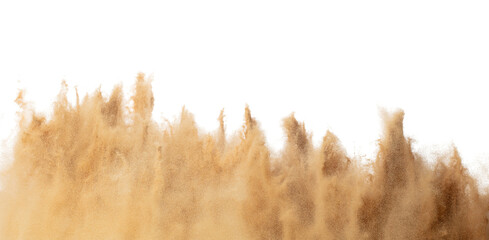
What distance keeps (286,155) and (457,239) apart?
7.00ft

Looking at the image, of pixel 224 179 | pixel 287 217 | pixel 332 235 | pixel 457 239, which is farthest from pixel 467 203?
pixel 224 179

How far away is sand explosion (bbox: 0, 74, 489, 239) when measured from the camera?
239 inches

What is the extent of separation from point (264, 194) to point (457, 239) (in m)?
2.22

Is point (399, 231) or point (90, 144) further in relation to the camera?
point (90, 144)

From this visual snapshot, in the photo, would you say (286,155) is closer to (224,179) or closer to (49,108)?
(224,179)

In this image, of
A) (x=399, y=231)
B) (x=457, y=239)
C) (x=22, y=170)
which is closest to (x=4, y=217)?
(x=22, y=170)

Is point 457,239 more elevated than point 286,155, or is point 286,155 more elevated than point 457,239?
point 286,155

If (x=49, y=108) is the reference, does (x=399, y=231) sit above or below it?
below

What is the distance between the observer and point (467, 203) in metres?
6.17

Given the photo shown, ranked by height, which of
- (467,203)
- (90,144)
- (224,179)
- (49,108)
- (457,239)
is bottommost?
(457,239)

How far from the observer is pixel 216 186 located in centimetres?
621

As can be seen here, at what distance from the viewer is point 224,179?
624cm

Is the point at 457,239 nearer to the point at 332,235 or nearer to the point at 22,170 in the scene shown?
the point at 332,235

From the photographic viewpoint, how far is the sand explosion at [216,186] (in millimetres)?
6059
